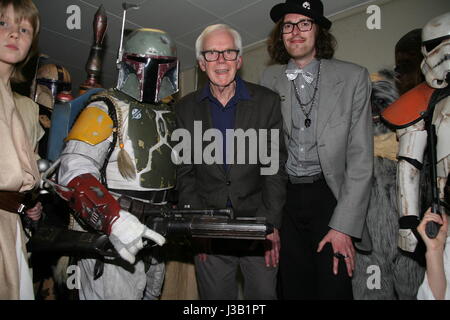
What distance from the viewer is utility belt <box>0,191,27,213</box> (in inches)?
57.0

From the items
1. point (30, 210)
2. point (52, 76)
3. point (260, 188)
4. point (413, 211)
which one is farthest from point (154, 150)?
point (52, 76)

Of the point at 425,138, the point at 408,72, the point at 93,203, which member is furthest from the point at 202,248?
the point at 408,72

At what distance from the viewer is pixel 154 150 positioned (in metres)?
1.78

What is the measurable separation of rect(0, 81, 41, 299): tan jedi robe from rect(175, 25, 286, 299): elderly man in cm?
83

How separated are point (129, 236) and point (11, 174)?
66cm

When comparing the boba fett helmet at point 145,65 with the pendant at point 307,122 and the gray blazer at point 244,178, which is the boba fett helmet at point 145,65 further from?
the pendant at point 307,122

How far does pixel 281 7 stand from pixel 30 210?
197cm

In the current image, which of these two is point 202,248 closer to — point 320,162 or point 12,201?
point 320,162

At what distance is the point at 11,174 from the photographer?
142cm

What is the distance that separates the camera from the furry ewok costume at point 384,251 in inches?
80.2

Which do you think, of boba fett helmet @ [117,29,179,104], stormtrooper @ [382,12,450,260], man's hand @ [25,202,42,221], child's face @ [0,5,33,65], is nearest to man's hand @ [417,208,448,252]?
stormtrooper @ [382,12,450,260]

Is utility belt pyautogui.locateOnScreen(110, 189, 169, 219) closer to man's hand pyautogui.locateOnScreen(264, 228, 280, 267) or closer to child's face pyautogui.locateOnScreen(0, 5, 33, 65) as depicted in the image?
man's hand pyautogui.locateOnScreen(264, 228, 280, 267)
